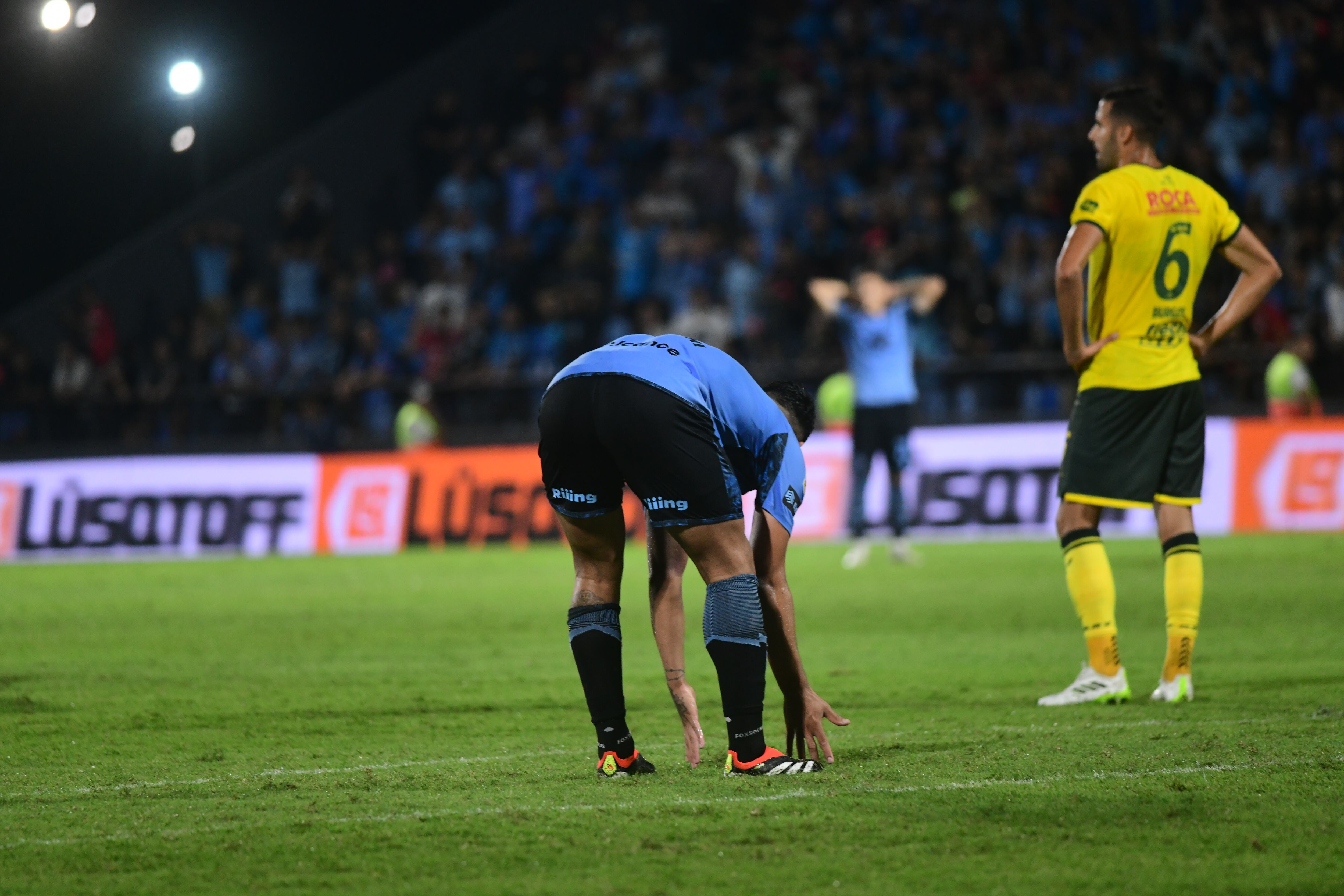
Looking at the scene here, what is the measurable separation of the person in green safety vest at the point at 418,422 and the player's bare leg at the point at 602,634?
49.3ft

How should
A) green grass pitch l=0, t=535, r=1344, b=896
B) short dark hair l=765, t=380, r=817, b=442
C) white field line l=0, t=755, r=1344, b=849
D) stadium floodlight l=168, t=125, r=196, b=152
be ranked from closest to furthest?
green grass pitch l=0, t=535, r=1344, b=896, white field line l=0, t=755, r=1344, b=849, short dark hair l=765, t=380, r=817, b=442, stadium floodlight l=168, t=125, r=196, b=152

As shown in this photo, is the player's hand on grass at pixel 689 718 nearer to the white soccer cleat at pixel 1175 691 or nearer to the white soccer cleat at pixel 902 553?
the white soccer cleat at pixel 1175 691

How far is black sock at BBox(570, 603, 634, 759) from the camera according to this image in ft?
16.3

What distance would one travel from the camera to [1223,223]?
6703 millimetres

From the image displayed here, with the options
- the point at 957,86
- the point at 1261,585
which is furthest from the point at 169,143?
the point at 1261,585

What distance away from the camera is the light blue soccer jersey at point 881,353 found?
45.9 ft

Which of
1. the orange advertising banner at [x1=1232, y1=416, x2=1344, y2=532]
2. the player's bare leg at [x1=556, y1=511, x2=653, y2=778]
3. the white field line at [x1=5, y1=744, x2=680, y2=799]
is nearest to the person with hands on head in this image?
the orange advertising banner at [x1=1232, y1=416, x2=1344, y2=532]

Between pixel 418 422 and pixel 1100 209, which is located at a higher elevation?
pixel 1100 209

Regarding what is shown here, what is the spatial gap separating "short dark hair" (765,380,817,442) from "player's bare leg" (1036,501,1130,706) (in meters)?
1.79

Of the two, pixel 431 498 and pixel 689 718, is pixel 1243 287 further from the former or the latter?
pixel 431 498

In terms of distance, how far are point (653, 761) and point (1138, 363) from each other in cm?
279

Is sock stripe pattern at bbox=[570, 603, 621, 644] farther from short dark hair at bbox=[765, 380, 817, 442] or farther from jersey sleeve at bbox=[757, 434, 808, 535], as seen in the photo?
short dark hair at bbox=[765, 380, 817, 442]

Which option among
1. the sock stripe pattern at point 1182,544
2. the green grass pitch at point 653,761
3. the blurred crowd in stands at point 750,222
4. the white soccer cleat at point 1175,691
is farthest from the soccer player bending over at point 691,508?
the blurred crowd in stands at point 750,222


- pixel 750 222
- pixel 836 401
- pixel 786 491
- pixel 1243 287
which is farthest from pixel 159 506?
pixel 786 491
